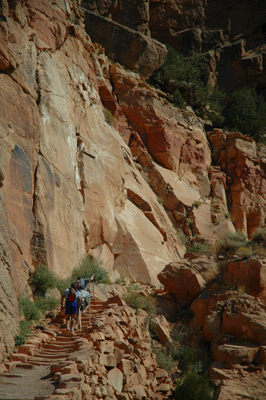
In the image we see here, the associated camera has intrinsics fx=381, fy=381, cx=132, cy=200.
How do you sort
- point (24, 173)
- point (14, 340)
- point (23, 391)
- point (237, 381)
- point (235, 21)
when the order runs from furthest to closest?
point (235, 21)
point (24, 173)
point (237, 381)
point (14, 340)
point (23, 391)

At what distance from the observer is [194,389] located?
9.05 metres

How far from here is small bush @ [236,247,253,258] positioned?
13.4 m

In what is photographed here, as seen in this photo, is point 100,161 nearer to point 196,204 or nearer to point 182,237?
point 182,237

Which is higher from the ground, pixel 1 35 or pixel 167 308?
pixel 1 35

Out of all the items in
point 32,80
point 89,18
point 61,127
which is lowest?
point 61,127

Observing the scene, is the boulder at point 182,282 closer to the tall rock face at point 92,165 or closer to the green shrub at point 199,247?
the tall rock face at point 92,165

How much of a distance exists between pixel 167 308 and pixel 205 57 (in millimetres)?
31546

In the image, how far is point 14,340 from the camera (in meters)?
7.90

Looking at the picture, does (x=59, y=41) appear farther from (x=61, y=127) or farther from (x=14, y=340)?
(x=14, y=340)

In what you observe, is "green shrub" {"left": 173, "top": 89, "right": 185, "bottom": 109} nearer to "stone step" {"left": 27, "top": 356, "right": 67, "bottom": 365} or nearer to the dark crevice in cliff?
the dark crevice in cliff

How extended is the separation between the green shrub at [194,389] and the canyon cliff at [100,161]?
1112 mm

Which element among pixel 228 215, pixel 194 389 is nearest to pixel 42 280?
pixel 194 389

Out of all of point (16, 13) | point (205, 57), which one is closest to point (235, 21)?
point (205, 57)

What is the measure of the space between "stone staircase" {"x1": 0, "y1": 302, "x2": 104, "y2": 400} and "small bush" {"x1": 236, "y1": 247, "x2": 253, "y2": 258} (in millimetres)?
5915
